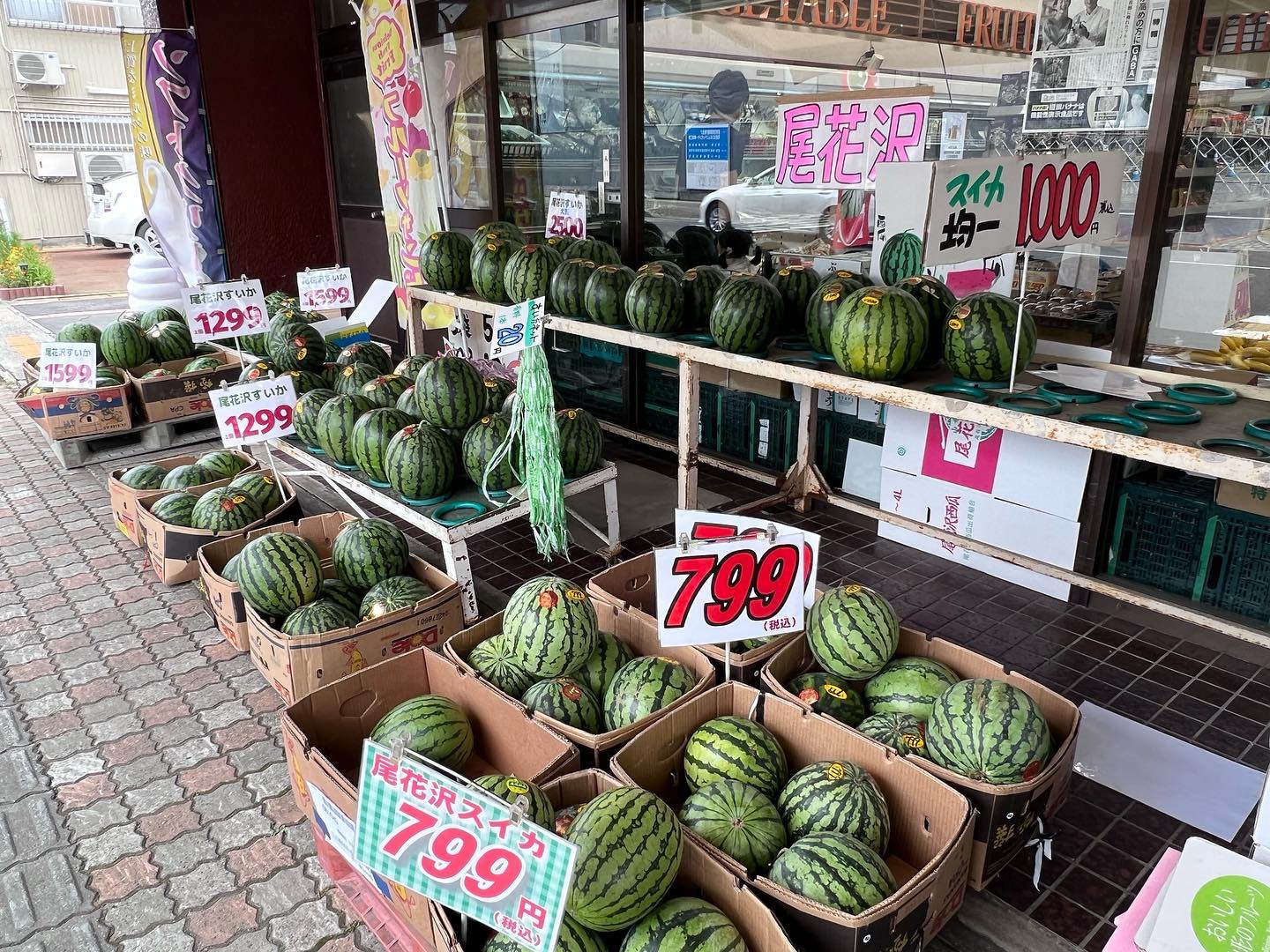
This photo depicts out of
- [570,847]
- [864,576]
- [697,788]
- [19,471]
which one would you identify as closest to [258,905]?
[697,788]

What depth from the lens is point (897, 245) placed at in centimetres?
423

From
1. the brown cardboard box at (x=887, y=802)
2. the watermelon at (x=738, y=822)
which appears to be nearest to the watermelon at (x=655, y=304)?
the brown cardboard box at (x=887, y=802)

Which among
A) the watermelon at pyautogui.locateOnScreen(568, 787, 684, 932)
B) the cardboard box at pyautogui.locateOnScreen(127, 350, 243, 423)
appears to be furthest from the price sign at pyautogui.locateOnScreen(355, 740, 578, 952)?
the cardboard box at pyautogui.locateOnScreen(127, 350, 243, 423)

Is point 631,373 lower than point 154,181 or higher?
lower

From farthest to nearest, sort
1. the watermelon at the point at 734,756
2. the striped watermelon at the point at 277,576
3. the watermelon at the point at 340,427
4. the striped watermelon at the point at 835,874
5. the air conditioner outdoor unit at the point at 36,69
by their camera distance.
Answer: the air conditioner outdoor unit at the point at 36,69, the watermelon at the point at 340,427, the striped watermelon at the point at 277,576, the watermelon at the point at 734,756, the striped watermelon at the point at 835,874

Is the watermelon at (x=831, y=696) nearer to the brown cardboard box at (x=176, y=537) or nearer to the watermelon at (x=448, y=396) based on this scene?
the watermelon at (x=448, y=396)

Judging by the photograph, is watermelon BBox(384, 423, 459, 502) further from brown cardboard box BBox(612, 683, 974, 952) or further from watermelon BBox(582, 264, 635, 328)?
brown cardboard box BBox(612, 683, 974, 952)

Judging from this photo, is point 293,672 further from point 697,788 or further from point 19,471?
point 19,471

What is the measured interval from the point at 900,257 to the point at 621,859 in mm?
3280

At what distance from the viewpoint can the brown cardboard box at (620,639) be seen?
2408mm

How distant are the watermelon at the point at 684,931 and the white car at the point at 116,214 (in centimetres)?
1735

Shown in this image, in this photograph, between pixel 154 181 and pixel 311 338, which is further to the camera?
pixel 154 181

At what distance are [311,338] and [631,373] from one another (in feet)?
6.91

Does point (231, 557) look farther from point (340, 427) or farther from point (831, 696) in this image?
point (831, 696)
